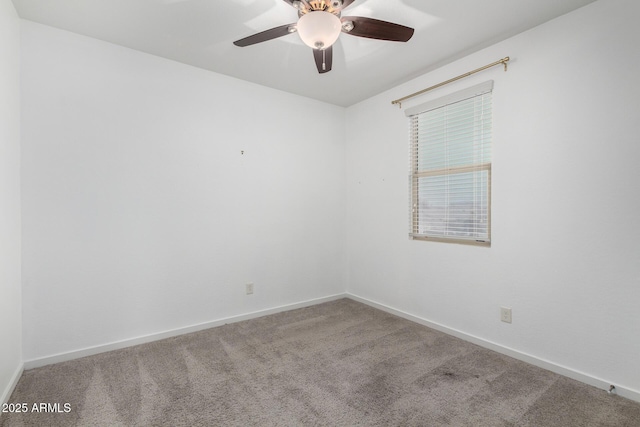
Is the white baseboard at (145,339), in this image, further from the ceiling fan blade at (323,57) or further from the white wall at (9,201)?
the ceiling fan blade at (323,57)

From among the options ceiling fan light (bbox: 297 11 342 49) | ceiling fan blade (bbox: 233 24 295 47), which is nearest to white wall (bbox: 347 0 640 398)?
ceiling fan light (bbox: 297 11 342 49)

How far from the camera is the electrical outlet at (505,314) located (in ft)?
7.97

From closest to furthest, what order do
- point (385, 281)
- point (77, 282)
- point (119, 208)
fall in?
point (77, 282) → point (119, 208) → point (385, 281)

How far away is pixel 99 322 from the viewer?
8.05 ft

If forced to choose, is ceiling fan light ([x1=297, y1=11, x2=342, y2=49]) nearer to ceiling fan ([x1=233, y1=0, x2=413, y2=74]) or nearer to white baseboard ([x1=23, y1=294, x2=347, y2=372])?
ceiling fan ([x1=233, y1=0, x2=413, y2=74])

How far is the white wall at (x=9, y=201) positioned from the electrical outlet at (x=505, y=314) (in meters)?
3.43

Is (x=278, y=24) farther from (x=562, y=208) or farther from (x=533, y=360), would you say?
(x=533, y=360)

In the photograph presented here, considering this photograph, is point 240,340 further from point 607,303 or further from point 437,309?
point 607,303

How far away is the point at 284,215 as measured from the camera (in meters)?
3.54

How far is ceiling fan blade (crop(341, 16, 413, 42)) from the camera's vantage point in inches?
68.8

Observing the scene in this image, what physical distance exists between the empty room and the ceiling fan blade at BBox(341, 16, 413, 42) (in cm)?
2

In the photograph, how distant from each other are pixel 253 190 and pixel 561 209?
2.72 m

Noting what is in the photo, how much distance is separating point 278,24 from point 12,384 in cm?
302

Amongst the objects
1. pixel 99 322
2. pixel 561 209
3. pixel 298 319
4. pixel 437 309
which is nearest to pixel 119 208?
pixel 99 322
